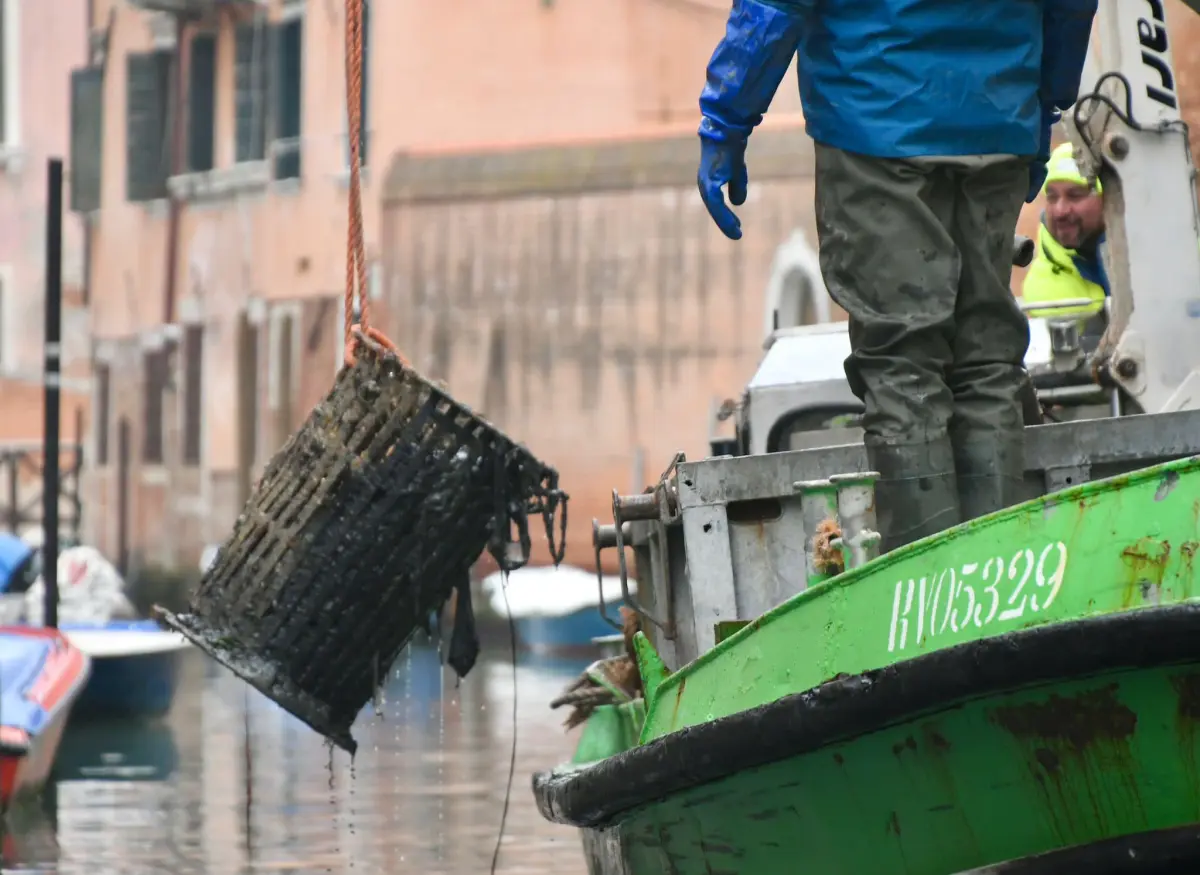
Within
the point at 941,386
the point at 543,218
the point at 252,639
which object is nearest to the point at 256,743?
the point at 252,639

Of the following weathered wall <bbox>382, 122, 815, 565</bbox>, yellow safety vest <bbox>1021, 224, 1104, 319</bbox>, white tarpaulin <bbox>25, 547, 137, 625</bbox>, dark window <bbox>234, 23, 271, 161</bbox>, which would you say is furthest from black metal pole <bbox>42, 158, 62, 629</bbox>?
dark window <bbox>234, 23, 271, 161</bbox>

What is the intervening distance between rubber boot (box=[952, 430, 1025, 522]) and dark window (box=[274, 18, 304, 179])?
25.9 meters

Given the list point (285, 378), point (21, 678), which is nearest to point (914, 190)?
point (21, 678)

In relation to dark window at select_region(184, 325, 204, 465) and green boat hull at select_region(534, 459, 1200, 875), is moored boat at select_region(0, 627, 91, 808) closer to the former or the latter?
green boat hull at select_region(534, 459, 1200, 875)

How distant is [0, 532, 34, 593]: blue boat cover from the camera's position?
59.2 ft

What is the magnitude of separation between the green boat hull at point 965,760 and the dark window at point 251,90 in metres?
27.2

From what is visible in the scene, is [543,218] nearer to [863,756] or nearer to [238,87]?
[238,87]

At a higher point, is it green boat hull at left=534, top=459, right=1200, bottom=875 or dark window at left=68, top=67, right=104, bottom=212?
dark window at left=68, top=67, right=104, bottom=212

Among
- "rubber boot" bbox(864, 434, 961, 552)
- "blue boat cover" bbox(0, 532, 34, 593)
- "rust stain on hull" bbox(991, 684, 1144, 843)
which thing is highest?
"rubber boot" bbox(864, 434, 961, 552)

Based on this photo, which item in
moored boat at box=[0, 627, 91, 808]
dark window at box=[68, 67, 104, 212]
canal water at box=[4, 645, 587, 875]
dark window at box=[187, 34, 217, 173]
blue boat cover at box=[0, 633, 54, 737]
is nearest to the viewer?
canal water at box=[4, 645, 587, 875]

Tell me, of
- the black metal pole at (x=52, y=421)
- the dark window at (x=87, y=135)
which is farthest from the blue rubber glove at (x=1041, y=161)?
the dark window at (x=87, y=135)

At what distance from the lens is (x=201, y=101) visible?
109 feet

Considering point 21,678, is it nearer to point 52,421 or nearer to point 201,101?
point 52,421

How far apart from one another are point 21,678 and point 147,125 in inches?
876
